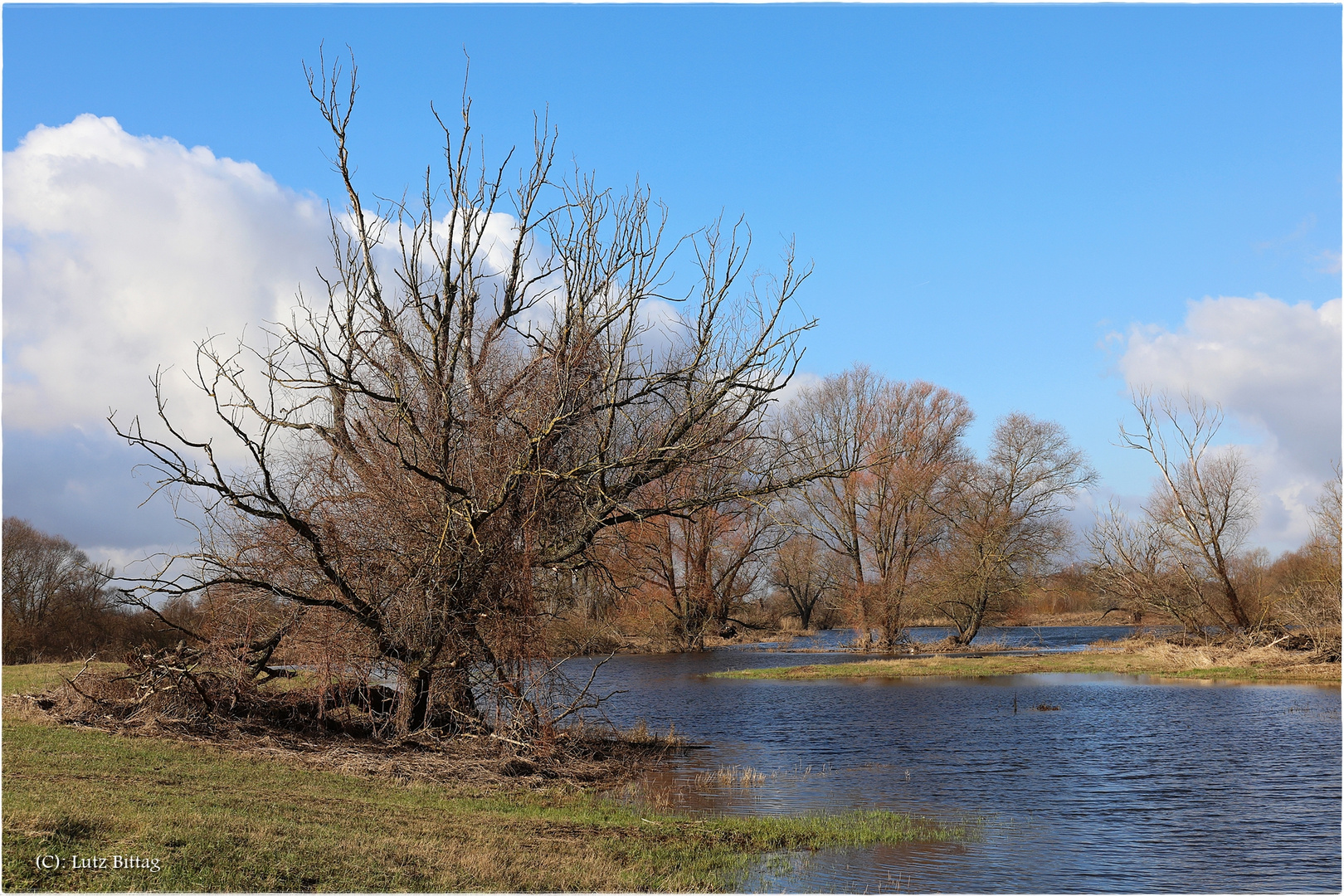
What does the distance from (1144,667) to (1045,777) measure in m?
21.5

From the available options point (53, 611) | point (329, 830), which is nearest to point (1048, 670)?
point (329, 830)

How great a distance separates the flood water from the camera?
378 inches

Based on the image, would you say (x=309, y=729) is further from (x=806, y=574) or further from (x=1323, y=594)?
(x=806, y=574)

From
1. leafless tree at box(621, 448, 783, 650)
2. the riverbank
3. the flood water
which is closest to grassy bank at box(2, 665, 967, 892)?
the flood water

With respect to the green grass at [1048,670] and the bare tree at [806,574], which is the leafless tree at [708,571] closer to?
the bare tree at [806,574]

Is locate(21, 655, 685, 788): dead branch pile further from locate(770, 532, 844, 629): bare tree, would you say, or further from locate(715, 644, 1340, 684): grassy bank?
locate(770, 532, 844, 629): bare tree

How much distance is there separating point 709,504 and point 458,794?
6.60m

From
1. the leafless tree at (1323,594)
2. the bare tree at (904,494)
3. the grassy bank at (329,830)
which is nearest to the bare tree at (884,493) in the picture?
the bare tree at (904,494)

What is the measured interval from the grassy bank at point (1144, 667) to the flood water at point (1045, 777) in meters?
3.16

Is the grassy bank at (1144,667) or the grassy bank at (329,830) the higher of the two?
the grassy bank at (329,830)

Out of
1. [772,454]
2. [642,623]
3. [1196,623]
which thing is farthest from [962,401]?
[772,454]

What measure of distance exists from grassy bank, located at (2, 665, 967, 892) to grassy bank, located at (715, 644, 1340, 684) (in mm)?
21748

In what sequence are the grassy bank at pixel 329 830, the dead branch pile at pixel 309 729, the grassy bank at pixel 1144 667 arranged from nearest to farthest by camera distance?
the grassy bank at pixel 329 830 < the dead branch pile at pixel 309 729 < the grassy bank at pixel 1144 667

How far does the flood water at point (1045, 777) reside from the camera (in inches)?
378
